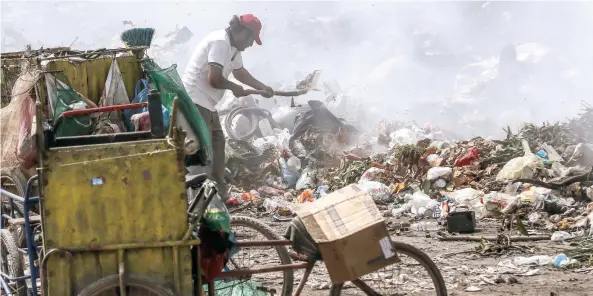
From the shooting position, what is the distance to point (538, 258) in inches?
242

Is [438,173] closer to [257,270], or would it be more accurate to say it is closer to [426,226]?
[426,226]

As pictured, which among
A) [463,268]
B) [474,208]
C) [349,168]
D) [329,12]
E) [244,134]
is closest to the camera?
[463,268]

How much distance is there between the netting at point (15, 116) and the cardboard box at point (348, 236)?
6.53ft

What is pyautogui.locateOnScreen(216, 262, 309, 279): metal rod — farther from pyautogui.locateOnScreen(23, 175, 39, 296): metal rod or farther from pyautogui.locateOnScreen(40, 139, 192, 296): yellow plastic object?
pyautogui.locateOnScreen(23, 175, 39, 296): metal rod

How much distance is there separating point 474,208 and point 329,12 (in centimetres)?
1528

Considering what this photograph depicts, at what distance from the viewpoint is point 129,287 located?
12.1 feet

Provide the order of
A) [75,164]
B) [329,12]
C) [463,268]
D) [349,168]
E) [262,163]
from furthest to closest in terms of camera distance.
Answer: [329,12], [262,163], [349,168], [463,268], [75,164]

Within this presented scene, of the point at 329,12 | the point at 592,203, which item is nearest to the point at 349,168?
the point at 592,203

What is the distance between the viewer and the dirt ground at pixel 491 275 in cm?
538

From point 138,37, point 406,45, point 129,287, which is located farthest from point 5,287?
point 406,45

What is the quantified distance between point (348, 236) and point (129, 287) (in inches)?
44.8

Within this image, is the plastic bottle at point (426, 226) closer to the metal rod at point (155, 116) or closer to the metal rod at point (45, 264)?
the metal rod at point (155, 116)

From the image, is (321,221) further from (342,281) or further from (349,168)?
(349,168)

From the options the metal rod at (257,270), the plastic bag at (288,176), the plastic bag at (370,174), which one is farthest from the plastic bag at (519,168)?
the metal rod at (257,270)
